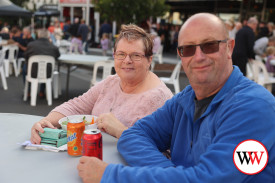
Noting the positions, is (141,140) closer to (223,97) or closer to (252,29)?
(223,97)

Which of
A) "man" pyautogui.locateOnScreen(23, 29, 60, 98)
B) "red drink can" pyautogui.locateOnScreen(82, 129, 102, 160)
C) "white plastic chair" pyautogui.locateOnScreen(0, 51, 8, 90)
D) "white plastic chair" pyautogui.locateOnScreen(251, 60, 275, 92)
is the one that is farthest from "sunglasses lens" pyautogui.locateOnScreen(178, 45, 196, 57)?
"white plastic chair" pyautogui.locateOnScreen(0, 51, 8, 90)

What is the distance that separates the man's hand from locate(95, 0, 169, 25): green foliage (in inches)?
366

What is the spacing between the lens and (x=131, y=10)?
1037 centimetres

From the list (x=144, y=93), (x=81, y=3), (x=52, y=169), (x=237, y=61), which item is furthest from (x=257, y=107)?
(x=81, y=3)

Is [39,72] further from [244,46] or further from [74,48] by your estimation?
[74,48]

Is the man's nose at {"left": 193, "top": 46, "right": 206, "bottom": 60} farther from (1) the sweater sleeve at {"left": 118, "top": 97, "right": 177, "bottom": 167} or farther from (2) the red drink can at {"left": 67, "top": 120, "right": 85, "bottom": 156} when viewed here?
(2) the red drink can at {"left": 67, "top": 120, "right": 85, "bottom": 156}

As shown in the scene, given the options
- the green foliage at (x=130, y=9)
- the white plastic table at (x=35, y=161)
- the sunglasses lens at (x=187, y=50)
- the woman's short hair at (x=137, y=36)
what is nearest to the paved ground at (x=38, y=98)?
the green foliage at (x=130, y=9)

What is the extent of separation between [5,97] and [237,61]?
18.8 feet

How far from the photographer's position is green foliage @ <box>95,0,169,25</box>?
10.3 m

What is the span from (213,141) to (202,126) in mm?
181

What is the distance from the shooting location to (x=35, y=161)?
64.0 inches

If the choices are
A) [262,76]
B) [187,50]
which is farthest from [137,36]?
[262,76]

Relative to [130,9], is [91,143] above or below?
below

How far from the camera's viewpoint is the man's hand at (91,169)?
A: 136cm
